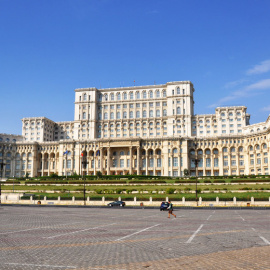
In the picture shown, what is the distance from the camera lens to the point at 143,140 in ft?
401

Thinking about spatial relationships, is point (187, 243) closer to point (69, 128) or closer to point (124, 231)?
point (124, 231)

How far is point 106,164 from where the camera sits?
122 m

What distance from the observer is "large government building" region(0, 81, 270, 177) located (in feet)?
379

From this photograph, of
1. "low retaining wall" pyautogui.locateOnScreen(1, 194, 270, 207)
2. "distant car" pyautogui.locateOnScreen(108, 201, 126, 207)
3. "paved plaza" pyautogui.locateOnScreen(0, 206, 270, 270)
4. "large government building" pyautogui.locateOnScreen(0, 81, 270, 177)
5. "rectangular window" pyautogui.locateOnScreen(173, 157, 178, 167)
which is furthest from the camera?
"rectangular window" pyautogui.locateOnScreen(173, 157, 178, 167)

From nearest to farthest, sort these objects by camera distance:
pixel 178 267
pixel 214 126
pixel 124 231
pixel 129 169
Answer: pixel 178 267
pixel 124 231
pixel 129 169
pixel 214 126

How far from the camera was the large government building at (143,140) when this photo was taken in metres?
115

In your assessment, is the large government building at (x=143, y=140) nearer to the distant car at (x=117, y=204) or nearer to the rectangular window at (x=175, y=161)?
the rectangular window at (x=175, y=161)

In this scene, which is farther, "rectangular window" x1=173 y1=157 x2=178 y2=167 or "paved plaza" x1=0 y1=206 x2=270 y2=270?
"rectangular window" x1=173 y1=157 x2=178 y2=167

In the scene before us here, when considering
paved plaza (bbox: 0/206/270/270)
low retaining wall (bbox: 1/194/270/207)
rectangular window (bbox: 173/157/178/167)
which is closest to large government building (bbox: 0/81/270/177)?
rectangular window (bbox: 173/157/178/167)

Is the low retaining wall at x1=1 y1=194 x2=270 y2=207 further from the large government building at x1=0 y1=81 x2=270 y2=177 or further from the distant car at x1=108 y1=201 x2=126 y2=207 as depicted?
the large government building at x1=0 y1=81 x2=270 y2=177

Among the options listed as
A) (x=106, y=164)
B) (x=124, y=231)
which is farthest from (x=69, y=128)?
(x=124, y=231)

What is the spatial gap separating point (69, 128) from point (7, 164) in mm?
32513

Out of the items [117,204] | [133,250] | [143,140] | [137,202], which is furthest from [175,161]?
[133,250]

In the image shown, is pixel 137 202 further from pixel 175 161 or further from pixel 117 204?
pixel 175 161
